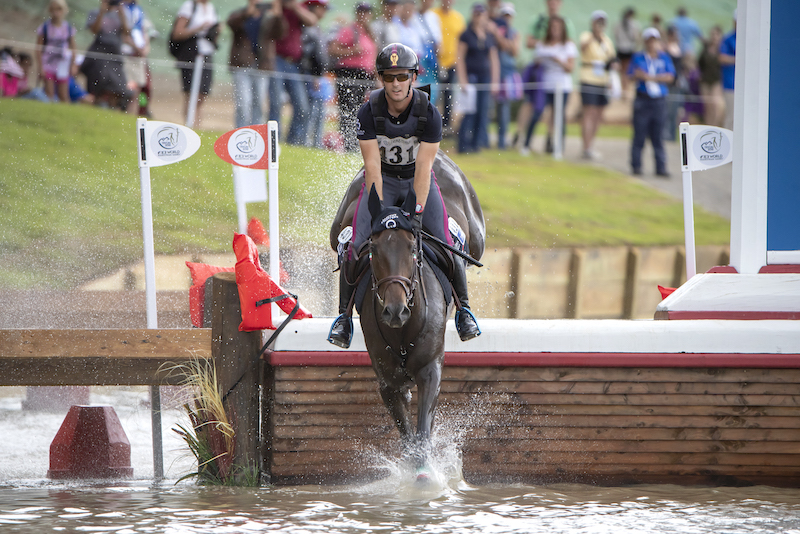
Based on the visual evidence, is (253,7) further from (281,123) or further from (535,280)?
(535,280)

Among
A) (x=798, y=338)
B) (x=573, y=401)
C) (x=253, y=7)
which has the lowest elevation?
(x=573, y=401)

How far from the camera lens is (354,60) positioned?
522 inches

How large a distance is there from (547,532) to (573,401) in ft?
4.08

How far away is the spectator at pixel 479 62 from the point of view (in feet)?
47.5

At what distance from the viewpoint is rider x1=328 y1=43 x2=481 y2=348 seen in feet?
17.1

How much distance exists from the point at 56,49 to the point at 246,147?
795 centimetres

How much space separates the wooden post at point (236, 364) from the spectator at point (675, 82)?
13.6 metres

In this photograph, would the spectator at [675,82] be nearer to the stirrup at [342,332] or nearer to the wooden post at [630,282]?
the wooden post at [630,282]

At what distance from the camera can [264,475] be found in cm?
577

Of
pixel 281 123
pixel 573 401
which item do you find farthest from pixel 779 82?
pixel 281 123

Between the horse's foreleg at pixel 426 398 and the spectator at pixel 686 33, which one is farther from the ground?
the spectator at pixel 686 33

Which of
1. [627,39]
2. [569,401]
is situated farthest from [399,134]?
[627,39]

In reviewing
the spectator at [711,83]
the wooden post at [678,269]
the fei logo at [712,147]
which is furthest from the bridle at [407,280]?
the spectator at [711,83]

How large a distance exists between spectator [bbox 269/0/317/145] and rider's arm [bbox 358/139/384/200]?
7689 mm
